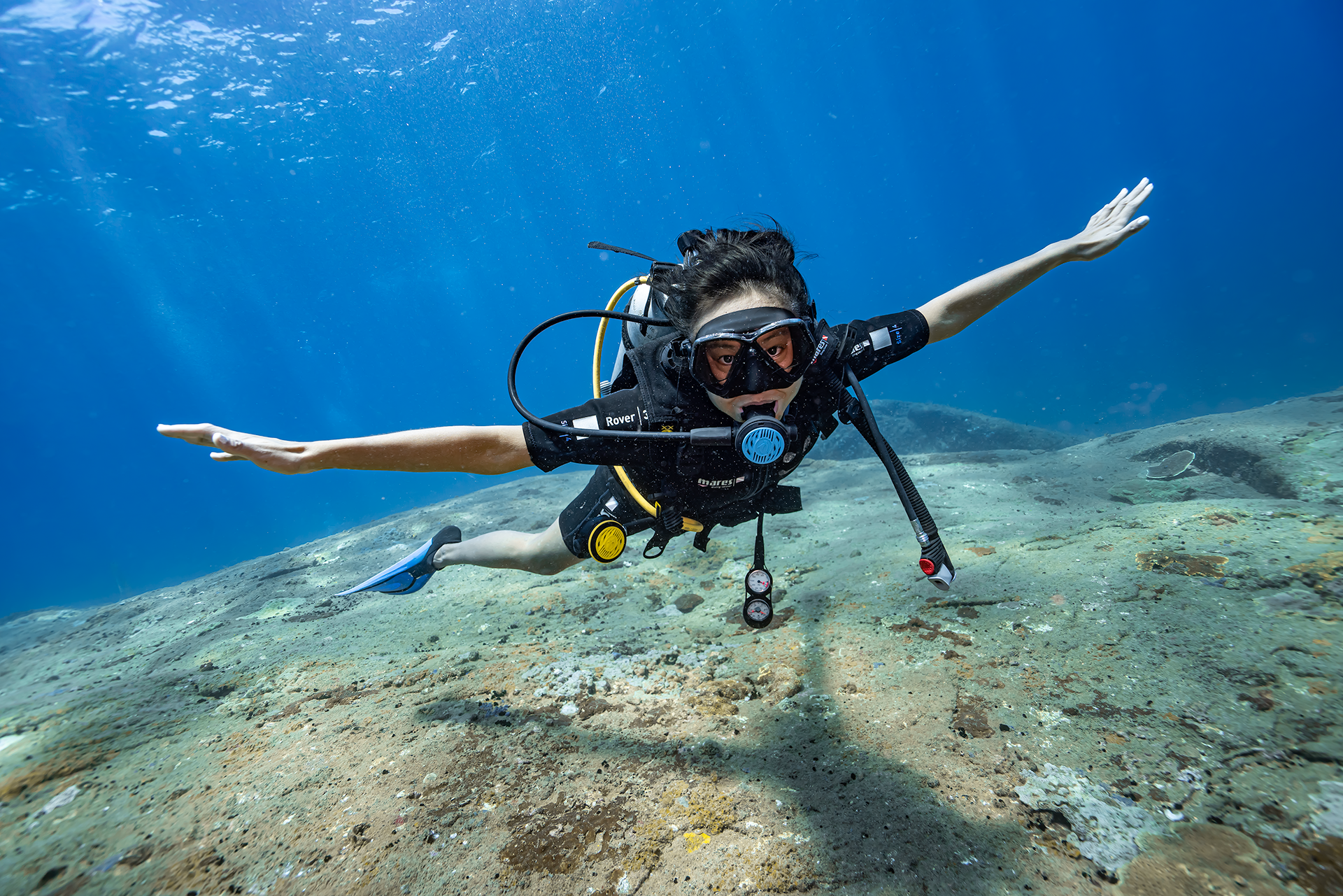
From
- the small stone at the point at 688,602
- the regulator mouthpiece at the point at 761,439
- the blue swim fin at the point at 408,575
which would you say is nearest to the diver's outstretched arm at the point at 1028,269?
the regulator mouthpiece at the point at 761,439

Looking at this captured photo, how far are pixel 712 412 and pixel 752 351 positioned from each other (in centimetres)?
44

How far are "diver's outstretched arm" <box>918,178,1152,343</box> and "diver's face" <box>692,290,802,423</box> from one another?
1088 mm

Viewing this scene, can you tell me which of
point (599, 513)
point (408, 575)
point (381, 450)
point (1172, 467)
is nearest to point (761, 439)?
point (599, 513)

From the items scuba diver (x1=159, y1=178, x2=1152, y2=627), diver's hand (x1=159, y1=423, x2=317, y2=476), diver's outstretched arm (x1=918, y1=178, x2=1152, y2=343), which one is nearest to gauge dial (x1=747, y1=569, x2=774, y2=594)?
scuba diver (x1=159, y1=178, x2=1152, y2=627)

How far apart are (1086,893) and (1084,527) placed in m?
3.44

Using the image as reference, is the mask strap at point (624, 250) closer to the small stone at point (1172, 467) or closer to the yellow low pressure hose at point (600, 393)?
the yellow low pressure hose at point (600, 393)

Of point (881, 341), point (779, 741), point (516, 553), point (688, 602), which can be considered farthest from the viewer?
point (688, 602)

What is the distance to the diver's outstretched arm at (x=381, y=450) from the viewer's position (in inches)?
76.4

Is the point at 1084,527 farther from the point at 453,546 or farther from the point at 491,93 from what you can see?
the point at 491,93

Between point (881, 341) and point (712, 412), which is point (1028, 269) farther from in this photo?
point (712, 412)

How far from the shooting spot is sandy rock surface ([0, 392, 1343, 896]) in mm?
1582

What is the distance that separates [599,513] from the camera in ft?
10.6

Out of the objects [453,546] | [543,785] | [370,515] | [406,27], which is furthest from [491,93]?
[543,785]

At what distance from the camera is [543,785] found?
199 centimetres
